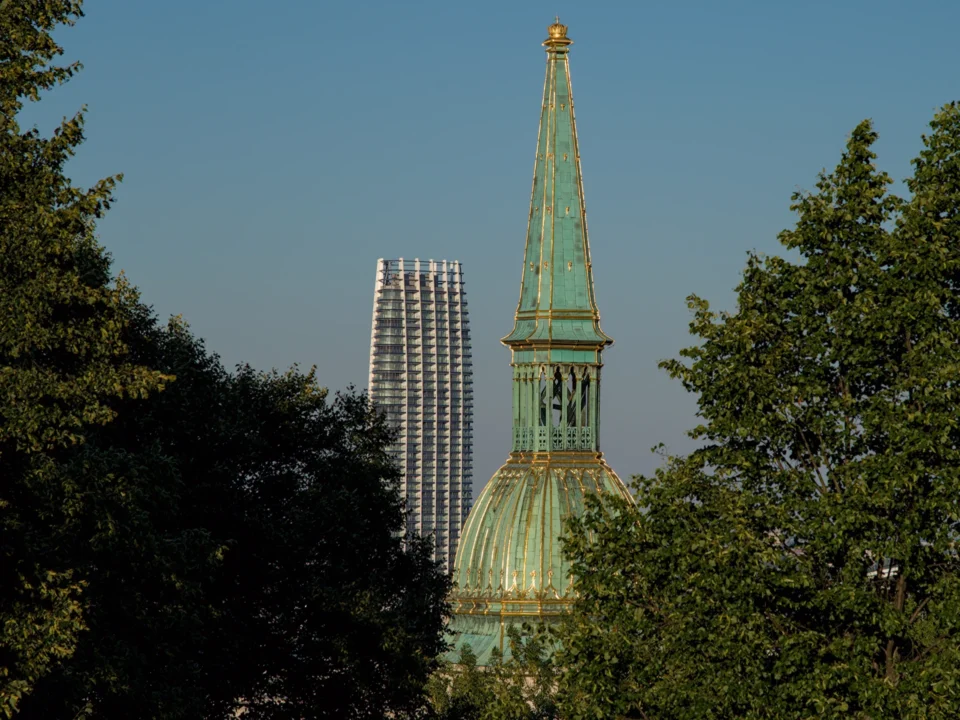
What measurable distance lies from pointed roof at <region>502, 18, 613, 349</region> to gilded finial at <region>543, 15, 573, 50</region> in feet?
1.39

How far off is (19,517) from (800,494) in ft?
39.5

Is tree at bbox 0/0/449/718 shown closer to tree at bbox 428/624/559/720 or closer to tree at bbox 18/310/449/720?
tree at bbox 18/310/449/720

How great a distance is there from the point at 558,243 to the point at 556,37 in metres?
6.66

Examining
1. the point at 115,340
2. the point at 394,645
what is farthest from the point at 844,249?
the point at 394,645

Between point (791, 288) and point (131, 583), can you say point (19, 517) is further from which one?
point (791, 288)

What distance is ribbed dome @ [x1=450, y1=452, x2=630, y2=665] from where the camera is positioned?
63.2 metres

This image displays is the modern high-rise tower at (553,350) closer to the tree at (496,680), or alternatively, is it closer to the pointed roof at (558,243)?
the pointed roof at (558,243)

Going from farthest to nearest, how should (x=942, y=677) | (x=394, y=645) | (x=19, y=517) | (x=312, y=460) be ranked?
(x=312, y=460), (x=394, y=645), (x=19, y=517), (x=942, y=677)

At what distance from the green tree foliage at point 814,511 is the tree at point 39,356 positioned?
8.30 m

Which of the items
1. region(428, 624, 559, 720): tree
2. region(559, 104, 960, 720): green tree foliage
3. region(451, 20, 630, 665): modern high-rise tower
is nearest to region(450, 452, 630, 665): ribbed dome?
region(451, 20, 630, 665): modern high-rise tower

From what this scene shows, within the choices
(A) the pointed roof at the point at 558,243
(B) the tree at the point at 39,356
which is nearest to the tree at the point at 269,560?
(B) the tree at the point at 39,356

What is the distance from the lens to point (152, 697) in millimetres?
35938

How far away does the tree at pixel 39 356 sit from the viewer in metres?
29.5

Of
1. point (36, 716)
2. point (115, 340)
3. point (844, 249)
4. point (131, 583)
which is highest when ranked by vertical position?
point (844, 249)
